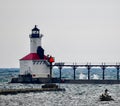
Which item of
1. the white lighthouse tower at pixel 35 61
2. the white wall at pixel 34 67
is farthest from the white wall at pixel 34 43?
the white wall at pixel 34 67

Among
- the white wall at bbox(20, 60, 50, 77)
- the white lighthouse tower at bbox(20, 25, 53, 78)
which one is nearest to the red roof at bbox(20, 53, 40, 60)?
the white lighthouse tower at bbox(20, 25, 53, 78)

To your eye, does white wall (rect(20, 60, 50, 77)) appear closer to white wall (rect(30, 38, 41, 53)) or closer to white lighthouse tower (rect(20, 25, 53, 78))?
white lighthouse tower (rect(20, 25, 53, 78))

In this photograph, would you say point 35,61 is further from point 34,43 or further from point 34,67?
point 34,43

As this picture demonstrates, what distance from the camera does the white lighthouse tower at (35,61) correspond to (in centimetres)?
14650

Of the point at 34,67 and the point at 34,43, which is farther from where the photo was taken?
the point at 34,43

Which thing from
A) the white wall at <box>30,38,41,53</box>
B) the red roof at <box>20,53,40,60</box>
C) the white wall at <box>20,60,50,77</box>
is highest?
the white wall at <box>30,38,41,53</box>

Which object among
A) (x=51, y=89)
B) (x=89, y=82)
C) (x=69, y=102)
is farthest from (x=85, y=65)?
(x=69, y=102)

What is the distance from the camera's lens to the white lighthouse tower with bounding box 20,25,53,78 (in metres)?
146

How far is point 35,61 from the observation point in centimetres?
14638

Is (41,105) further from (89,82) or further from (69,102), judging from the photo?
(89,82)

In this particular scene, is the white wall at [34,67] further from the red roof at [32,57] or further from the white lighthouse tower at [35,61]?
the red roof at [32,57]

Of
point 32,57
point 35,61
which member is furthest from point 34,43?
point 35,61

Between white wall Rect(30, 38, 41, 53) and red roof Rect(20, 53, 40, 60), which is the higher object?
white wall Rect(30, 38, 41, 53)

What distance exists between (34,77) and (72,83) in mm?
8858
